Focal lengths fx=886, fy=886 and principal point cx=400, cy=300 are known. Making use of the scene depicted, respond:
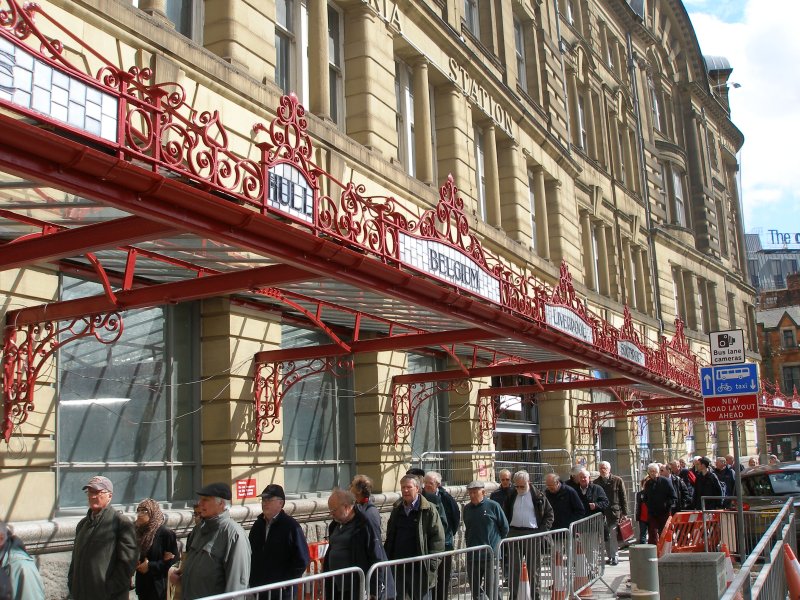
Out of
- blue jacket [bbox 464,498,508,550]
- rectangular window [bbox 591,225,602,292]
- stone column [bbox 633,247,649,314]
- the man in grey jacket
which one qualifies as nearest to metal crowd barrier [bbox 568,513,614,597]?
blue jacket [bbox 464,498,508,550]

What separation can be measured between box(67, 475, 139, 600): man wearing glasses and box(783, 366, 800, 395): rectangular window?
71829 mm

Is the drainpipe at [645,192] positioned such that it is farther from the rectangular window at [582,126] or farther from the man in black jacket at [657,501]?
the man in black jacket at [657,501]

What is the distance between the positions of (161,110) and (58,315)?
298 centimetres

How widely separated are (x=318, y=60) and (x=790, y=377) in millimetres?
67362

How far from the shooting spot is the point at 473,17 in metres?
21.3

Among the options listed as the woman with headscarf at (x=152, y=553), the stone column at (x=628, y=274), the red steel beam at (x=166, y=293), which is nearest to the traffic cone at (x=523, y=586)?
the woman with headscarf at (x=152, y=553)

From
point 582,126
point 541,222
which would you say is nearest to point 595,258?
point 582,126

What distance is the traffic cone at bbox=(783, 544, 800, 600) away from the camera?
896cm

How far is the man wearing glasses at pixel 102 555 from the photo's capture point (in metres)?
6.55

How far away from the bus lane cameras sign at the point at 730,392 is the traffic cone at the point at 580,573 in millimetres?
2720

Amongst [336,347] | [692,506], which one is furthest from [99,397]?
[692,506]

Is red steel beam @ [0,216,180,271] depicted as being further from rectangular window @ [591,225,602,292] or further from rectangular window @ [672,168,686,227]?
rectangular window @ [672,168,686,227]

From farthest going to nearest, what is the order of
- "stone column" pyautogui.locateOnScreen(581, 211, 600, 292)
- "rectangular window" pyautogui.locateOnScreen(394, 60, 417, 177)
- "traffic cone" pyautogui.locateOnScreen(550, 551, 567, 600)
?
"stone column" pyautogui.locateOnScreen(581, 211, 600, 292)
"rectangular window" pyautogui.locateOnScreen(394, 60, 417, 177)
"traffic cone" pyautogui.locateOnScreen(550, 551, 567, 600)

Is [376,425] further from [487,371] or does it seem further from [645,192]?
[645,192]
